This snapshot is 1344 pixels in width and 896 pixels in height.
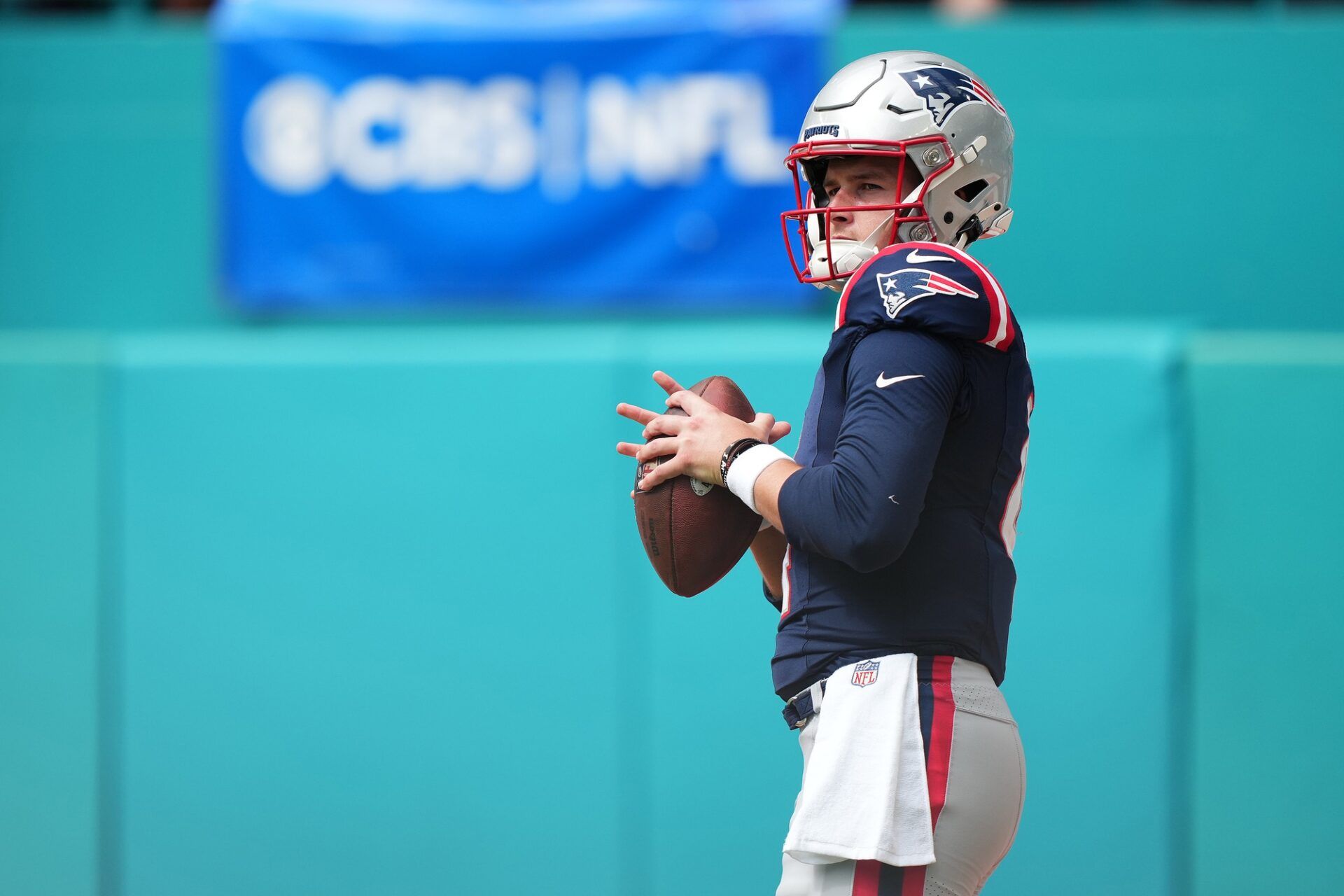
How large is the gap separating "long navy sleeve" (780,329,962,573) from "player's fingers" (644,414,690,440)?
0.25 metres

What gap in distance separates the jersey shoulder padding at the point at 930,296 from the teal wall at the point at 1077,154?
9.20 feet

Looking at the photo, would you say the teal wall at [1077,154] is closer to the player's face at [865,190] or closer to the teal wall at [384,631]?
the teal wall at [384,631]

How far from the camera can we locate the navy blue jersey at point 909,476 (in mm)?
1760

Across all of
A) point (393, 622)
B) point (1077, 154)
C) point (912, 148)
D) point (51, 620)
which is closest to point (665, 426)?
point (912, 148)

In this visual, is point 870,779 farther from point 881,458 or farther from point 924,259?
point 924,259

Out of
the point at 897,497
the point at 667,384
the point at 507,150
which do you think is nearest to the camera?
the point at 897,497

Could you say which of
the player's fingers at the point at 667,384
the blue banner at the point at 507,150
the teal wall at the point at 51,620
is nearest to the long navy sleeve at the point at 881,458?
the player's fingers at the point at 667,384

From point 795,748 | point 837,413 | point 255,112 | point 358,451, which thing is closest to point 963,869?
point 837,413

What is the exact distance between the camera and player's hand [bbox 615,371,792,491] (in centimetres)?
198

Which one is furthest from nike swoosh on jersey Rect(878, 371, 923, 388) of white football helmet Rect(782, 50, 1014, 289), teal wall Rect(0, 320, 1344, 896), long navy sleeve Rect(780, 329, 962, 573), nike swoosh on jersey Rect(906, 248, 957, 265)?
teal wall Rect(0, 320, 1344, 896)

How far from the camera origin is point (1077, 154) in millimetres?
4789

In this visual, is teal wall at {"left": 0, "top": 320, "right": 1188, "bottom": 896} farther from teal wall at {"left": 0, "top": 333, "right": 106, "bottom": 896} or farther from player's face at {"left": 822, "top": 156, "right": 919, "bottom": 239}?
player's face at {"left": 822, "top": 156, "right": 919, "bottom": 239}

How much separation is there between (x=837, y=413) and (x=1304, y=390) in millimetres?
1809

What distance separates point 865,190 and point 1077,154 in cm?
300
